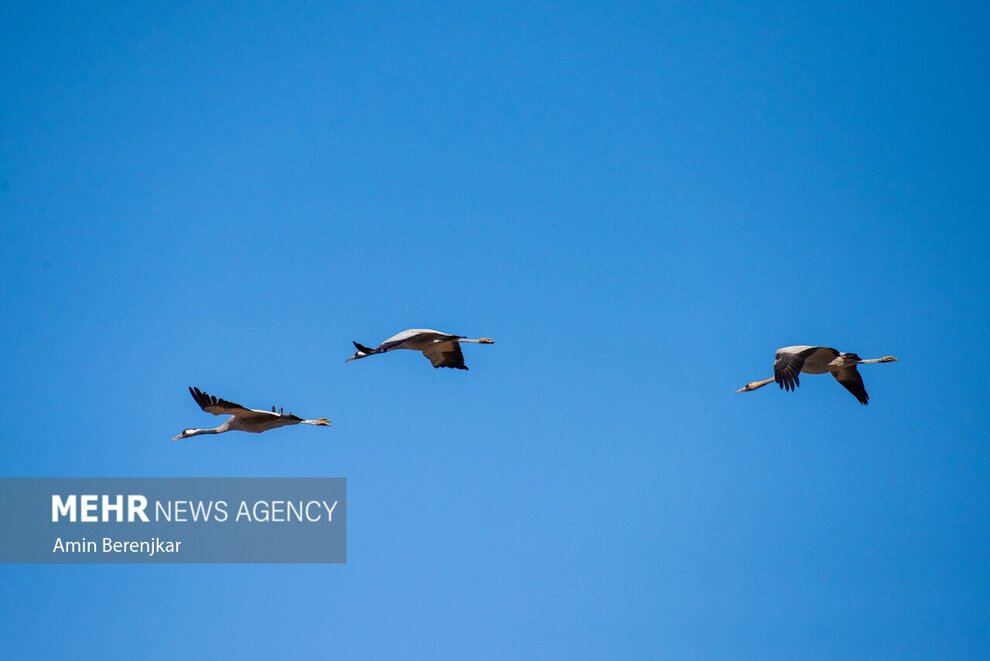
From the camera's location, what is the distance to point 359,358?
30.0 m

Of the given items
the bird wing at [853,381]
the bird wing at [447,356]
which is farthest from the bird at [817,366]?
the bird wing at [447,356]

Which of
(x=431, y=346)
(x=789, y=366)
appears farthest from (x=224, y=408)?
(x=789, y=366)

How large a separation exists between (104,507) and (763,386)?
17.8m

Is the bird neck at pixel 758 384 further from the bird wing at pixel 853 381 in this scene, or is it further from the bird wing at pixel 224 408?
the bird wing at pixel 224 408

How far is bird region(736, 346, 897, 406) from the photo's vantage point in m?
26.9

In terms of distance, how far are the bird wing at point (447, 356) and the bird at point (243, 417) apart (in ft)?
10.9

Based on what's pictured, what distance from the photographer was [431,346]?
30266 millimetres

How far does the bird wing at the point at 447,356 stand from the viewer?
31250 mm

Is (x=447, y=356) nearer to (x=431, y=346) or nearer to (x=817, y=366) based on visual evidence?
(x=431, y=346)

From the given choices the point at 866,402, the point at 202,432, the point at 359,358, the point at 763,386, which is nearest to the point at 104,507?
the point at 202,432

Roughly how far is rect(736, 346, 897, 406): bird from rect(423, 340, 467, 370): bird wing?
695 cm

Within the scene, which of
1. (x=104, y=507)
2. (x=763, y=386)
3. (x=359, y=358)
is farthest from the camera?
(x=104, y=507)

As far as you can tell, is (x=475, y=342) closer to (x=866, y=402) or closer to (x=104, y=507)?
(x=866, y=402)

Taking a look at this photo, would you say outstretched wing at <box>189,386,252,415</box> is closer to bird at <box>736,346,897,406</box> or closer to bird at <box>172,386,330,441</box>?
bird at <box>172,386,330,441</box>
